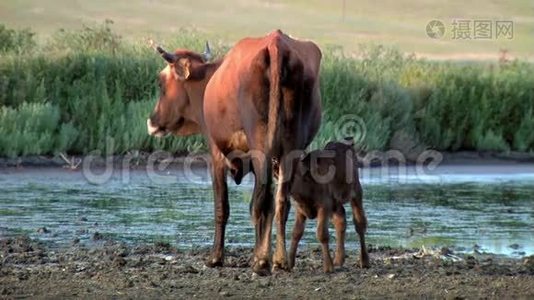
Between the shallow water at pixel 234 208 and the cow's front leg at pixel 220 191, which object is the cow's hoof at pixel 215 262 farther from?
the shallow water at pixel 234 208

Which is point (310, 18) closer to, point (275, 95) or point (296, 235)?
point (296, 235)

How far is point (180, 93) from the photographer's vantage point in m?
15.7

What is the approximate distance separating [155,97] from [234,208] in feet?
21.0

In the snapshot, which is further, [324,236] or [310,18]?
[310,18]

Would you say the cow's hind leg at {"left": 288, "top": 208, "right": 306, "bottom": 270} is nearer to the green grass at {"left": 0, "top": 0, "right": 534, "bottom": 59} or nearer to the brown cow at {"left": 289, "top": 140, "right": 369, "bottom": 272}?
the brown cow at {"left": 289, "top": 140, "right": 369, "bottom": 272}

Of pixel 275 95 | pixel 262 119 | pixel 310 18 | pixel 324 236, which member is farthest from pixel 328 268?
pixel 310 18

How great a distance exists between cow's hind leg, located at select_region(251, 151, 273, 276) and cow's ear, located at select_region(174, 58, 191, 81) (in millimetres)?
2042

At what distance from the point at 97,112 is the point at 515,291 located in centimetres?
1293

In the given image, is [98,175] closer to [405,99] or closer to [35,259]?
[405,99]

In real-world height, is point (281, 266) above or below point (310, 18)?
below

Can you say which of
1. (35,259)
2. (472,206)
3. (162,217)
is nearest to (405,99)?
(472,206)

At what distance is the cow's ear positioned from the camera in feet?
50.4

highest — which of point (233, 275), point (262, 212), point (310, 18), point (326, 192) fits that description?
point (310, 18)

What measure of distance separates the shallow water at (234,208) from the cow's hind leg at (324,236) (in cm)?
204
